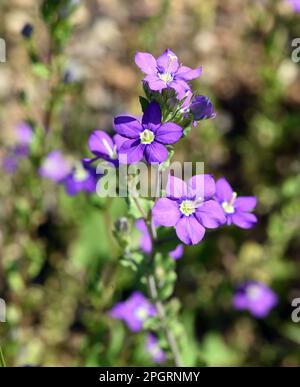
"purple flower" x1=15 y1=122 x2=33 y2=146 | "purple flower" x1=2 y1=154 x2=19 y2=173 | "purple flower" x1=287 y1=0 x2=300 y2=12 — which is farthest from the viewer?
"purple flower" x1=15 y1=122 x2=33 y2=146

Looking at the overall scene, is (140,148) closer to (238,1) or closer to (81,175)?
(81,175)

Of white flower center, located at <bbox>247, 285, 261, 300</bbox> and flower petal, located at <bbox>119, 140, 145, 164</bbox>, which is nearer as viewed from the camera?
flower petal, located at <bbox>119, 140, 145, 164</bbox>

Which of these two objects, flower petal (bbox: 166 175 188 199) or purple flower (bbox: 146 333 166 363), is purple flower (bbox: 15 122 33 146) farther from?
flower petal (bbox: 166 175 188 199)

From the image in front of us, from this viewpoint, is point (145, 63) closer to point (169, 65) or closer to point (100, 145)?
point (169, 65)

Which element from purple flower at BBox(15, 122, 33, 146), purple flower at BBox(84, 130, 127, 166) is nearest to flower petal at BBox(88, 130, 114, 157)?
purple flower at BBox(84, 130, 127, 166)

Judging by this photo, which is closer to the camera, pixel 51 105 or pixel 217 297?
pixel 51 105

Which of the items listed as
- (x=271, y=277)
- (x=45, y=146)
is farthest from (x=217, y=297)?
(x=45, y=146)

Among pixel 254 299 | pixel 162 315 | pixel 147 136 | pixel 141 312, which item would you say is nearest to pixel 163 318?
pixel 162 315

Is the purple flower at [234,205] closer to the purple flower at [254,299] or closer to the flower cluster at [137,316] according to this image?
the flower cluster at [137,316]
